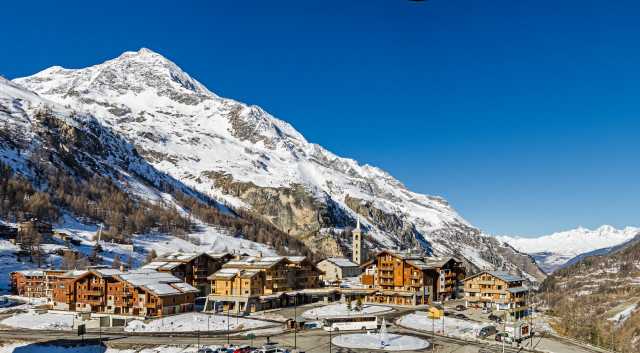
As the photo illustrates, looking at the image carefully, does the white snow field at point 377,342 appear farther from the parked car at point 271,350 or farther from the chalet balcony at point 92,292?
the chalet balcony at point 92,292

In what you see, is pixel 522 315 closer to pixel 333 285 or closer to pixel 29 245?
pixel 333 285

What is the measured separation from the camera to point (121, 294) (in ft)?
380

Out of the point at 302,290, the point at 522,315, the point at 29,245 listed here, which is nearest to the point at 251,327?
the point at 302,290

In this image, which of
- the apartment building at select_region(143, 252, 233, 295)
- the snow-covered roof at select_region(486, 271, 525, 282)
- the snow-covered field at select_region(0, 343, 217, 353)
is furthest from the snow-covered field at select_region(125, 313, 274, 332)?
the snow-covered roof at select_region(486, 271, 525, 282)

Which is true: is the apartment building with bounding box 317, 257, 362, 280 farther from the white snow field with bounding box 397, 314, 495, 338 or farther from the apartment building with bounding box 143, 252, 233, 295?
the white snow field with bounding box 397, 314, 495, 338

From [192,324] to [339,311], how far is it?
3272 cm

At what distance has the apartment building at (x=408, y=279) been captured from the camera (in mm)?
137125

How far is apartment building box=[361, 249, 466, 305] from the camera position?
137m

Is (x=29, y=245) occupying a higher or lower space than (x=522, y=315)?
higher

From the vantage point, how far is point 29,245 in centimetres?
18250

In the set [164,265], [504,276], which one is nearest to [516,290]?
[504,276]

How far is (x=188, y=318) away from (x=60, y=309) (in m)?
34.4

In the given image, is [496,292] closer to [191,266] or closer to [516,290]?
[516,290]

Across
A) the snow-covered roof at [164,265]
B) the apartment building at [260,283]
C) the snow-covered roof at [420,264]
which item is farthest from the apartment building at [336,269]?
the snow-covered roof at [164,265]
